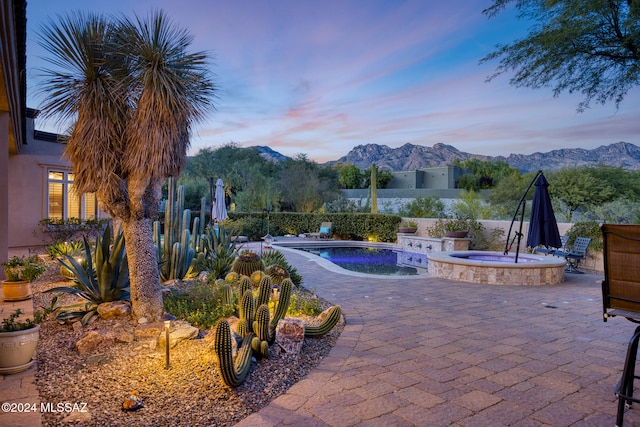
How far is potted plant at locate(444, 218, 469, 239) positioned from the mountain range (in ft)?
107

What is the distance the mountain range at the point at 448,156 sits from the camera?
43.4 m

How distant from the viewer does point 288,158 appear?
123 ft

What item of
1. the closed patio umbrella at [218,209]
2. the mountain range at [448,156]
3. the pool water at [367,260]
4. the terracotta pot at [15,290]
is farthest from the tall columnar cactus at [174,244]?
the mountain range at [448,156]

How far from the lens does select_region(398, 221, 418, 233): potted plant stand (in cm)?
1596

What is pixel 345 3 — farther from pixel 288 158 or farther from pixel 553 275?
pixel 288 158

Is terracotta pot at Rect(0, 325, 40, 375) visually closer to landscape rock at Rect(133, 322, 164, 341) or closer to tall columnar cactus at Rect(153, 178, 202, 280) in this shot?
landscape rock at Rect(133, 322, 164, 341)

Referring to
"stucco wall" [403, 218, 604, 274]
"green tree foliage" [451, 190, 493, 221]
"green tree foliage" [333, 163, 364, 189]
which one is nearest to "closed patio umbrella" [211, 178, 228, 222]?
"stucco wall" [403, 218, 604, 274]

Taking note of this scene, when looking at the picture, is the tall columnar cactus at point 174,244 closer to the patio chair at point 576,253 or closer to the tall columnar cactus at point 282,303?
the tall columnar cactus at point 282,303

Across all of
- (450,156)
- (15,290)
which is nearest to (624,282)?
(15,290)

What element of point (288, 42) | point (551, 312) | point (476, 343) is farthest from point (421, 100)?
point (476, 343)

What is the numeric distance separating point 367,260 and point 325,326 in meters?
8.96

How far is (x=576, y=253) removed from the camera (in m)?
9.77

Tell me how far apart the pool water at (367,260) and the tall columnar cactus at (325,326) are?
5.97 meters

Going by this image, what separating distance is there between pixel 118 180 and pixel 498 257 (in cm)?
929
